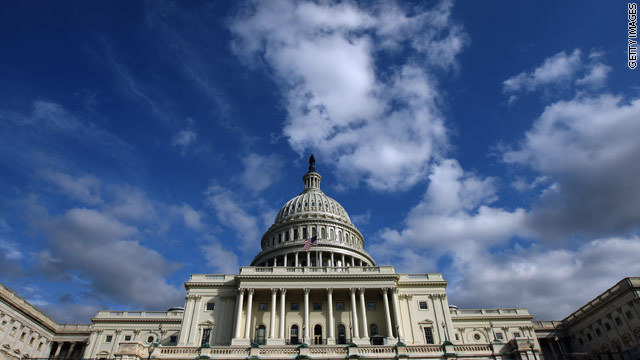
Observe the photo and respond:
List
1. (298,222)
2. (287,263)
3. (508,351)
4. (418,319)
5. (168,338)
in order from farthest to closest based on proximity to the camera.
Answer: (298,222), (287,263), (168,338), (418,319), (508,351)

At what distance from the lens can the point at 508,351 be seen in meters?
31.6

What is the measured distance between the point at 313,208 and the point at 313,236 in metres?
15.8

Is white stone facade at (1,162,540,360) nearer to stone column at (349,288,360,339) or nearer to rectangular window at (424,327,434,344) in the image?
rectangular window at (424,327,434,344)

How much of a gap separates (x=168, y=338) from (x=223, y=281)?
15.6 metres

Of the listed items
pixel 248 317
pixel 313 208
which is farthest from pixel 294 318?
pixel 313 208

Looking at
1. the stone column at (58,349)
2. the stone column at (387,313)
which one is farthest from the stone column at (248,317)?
the stone column at (58,349)

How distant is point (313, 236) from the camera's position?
8038 centimetres

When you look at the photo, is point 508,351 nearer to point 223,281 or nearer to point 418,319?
point 418,319

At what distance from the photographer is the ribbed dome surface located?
9318cm

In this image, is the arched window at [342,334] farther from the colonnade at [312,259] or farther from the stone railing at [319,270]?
the colonnade at [312,259]

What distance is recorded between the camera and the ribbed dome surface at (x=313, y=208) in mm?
93181

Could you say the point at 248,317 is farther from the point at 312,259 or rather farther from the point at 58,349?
the point at 58,349

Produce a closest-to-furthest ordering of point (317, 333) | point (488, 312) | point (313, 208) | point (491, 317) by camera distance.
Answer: point (317, 333) → point (491, 317) → point (488, 312) → point (313, 208)

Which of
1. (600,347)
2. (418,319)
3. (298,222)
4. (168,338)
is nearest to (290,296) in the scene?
(418,319)
